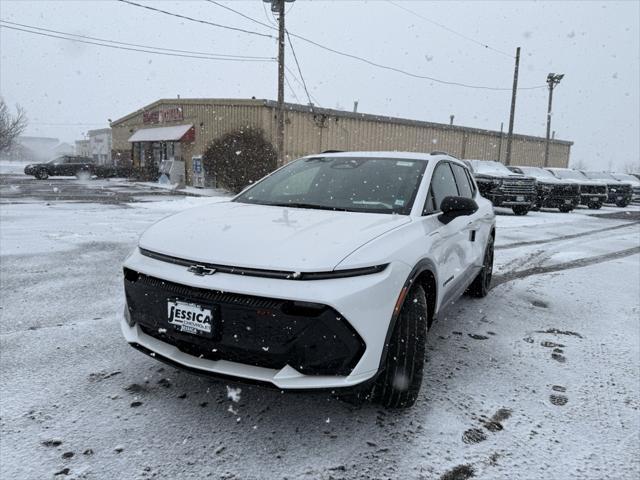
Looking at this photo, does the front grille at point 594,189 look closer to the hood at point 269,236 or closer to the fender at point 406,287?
the fender at point 406,287

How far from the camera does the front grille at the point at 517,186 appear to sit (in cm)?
1486

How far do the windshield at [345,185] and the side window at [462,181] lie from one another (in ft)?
2.73

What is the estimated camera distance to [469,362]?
341cm

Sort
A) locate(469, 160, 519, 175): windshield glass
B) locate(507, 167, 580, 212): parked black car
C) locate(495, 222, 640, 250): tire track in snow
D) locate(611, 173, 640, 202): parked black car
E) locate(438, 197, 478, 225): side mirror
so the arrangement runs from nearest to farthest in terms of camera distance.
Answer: locate(438, 197, 478, 225): side mirror
locate(495, 222, 640, 250): tire track in snow
locate(469, 160, 519, 175): windshield glass
locate(507, 167, 580, 212): parked black car
locate(611, 173, 640, 202): parked black car

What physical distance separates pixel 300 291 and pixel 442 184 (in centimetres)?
207

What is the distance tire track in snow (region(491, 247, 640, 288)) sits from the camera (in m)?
6.19

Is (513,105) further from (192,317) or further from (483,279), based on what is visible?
(192,317)

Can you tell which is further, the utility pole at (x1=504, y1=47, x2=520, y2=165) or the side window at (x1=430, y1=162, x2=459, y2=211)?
the utility pole at (x1=504, y1=47, x2=520, y2=165)

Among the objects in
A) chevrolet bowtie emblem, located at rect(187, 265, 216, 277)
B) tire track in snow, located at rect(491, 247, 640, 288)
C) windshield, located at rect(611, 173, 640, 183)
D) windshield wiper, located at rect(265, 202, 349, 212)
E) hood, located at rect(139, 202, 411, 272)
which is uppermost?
windshield, located at rect(611, 173, 640, 183)

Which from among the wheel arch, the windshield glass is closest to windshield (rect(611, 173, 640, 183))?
the windshield glass

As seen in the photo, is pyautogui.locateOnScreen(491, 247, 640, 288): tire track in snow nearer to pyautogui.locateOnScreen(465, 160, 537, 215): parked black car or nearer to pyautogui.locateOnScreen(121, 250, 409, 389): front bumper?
pyautogui.locateOnScreen(121, 250, 409, 389): front bumper

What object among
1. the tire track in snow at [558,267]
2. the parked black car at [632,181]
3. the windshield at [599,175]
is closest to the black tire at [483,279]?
the tire track in snow at [558,267]

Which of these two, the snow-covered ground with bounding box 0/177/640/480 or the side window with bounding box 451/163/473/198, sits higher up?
the side window with bounding box 451/163/473/198

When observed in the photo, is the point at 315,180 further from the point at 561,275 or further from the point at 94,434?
the point at 561,275
